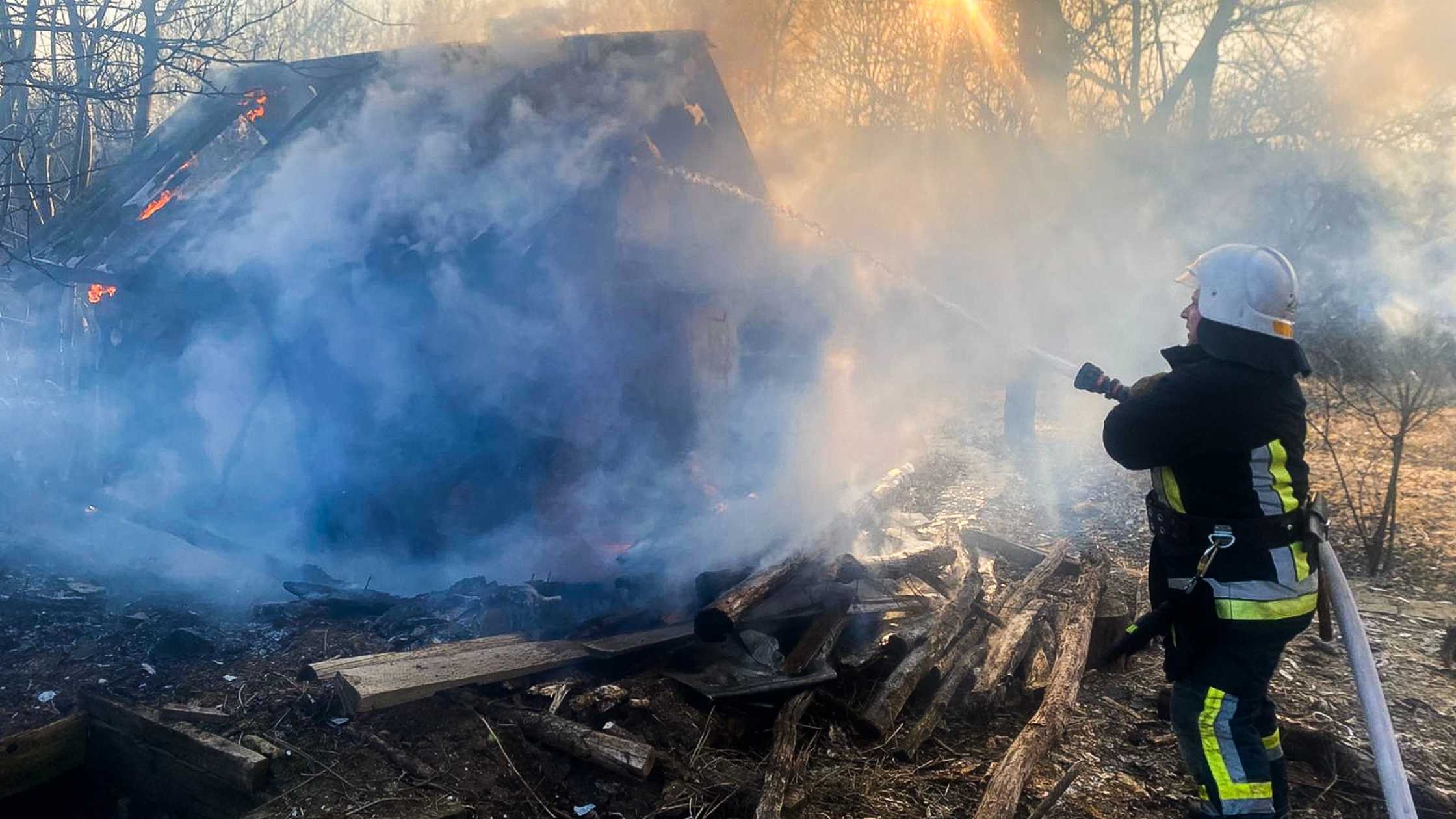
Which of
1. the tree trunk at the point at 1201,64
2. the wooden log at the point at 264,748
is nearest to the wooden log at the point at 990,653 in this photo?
the wooden log at the point at 264,748

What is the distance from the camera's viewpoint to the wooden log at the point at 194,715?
4094 millimetres

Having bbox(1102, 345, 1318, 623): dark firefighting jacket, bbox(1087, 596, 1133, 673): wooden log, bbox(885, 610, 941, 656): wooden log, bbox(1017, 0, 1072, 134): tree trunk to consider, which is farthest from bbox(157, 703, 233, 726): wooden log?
bbox(1017, 0, 1072, 134): tree trunk

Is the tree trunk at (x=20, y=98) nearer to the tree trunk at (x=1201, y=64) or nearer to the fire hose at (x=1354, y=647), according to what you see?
the fire hose at (x=1354, y=647)

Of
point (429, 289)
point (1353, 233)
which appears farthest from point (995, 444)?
point (429, 289)

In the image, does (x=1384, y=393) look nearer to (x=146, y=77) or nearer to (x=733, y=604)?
(x=733, y=604)

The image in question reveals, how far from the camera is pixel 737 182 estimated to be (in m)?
10.5

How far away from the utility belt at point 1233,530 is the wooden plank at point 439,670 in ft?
10.1

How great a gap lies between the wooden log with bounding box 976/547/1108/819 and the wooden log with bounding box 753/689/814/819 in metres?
0.84

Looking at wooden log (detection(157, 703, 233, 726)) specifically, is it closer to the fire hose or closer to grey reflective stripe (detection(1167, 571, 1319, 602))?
the fire hose

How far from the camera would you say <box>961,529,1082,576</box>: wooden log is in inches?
288

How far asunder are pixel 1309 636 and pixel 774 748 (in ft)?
13.8

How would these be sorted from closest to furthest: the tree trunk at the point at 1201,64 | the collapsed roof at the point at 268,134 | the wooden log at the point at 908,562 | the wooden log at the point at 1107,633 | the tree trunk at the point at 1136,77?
the wooden log at the point at 1107,633, the wooden log at the point at 908,562, the collapsed roof at the point at 268,134, the tree trunk at the point at 1201,64, the tree trunk at the point at 1136,77

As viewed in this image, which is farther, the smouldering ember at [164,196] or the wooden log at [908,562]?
the smouldering ember at [164,196]

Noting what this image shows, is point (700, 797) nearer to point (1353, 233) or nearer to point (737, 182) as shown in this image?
point (737, 182)
